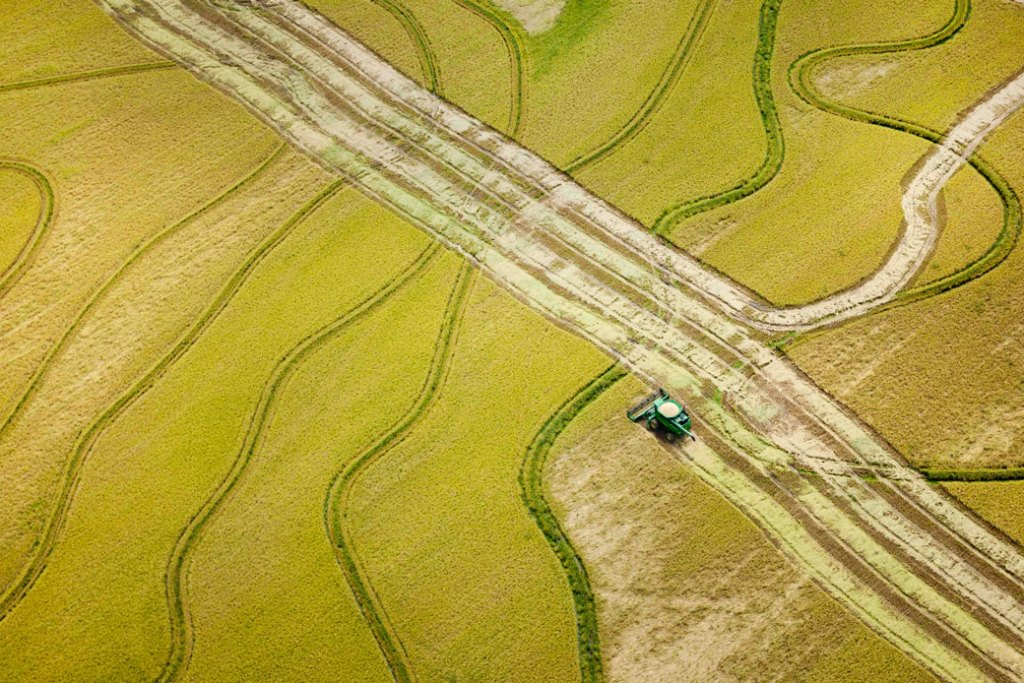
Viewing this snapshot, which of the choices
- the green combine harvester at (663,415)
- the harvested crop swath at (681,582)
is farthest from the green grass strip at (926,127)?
the harvested crop swath at (681,582)

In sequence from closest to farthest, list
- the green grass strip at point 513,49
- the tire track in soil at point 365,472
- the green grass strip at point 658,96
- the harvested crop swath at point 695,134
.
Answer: the tire track in soil at point 365,472 → the harvested crop swath at point 695,134 → the green grass strip at point 658,96 → the green grass strip at point 513,49

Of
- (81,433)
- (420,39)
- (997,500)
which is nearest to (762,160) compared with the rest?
(997,500)

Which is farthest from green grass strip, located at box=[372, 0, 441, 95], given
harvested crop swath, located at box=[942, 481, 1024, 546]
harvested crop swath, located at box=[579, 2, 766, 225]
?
harvested crop swath, located at box=[942, 481, 1024, 546]

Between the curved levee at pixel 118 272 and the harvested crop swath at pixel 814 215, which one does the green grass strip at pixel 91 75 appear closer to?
the curved levee at pixel 118 272

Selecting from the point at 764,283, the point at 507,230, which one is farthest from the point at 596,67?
the point at 764,283

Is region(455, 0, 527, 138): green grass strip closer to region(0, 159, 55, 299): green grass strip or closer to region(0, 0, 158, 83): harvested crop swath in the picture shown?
region(0, 0, 158, 83): harvested crop swath

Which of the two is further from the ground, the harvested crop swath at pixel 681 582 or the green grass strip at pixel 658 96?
the green grass strip at pixel 658 96
